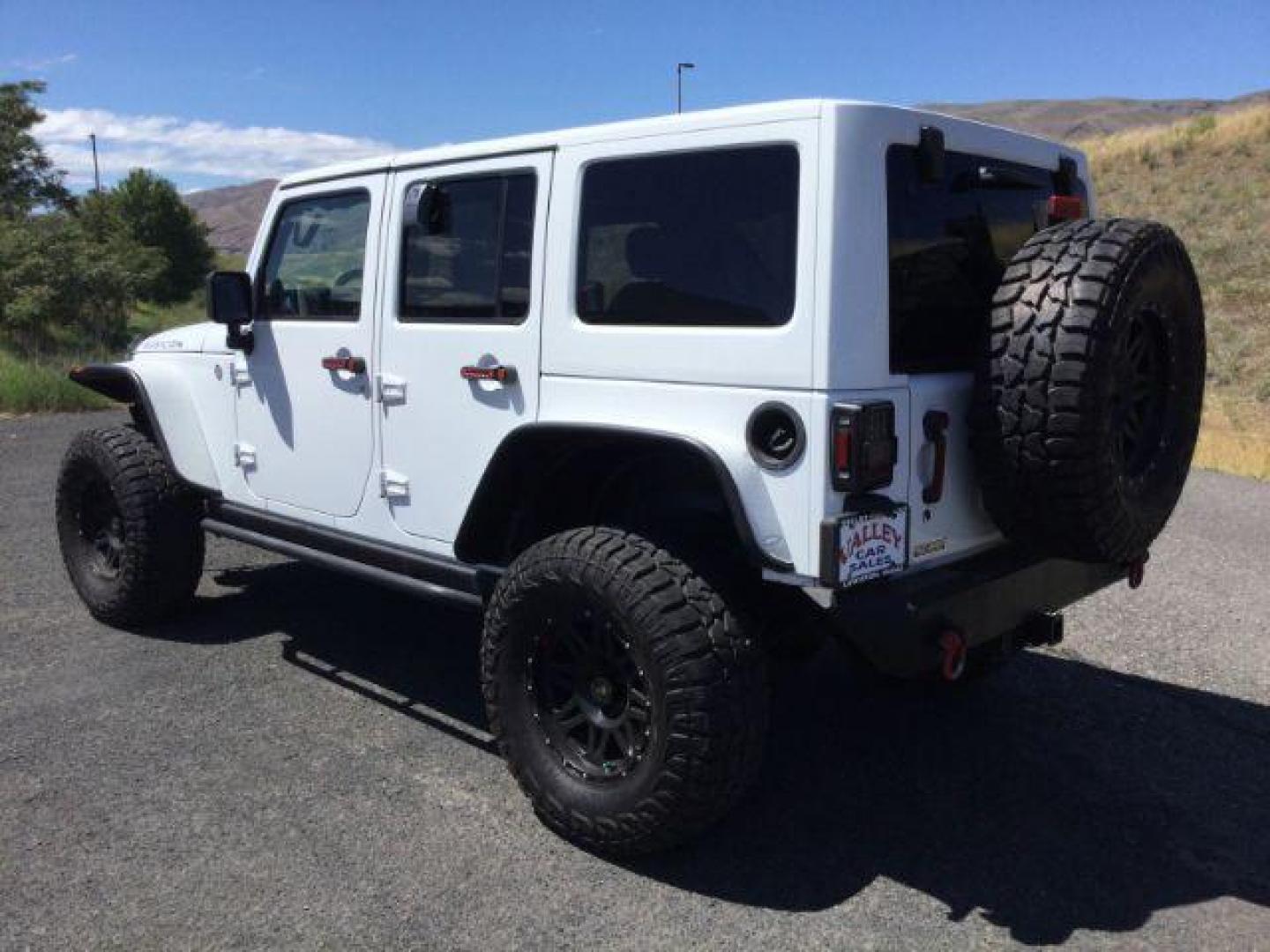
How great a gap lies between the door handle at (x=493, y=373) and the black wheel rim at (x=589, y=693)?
78cm

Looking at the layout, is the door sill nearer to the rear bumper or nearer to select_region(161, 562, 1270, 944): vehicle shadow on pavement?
select_region(161, 562, 1270, 944): vehicle shadow on pavement

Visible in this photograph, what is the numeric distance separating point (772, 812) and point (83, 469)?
3.75 meters

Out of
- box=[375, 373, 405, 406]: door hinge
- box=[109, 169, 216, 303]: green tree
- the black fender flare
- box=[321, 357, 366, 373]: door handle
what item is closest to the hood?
box=[321, 357, 366, 373]: door handle

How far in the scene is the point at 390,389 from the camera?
12.8ft

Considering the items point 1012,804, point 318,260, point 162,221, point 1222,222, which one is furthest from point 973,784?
point 162,221

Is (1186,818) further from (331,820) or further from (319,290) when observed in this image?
(319,290)

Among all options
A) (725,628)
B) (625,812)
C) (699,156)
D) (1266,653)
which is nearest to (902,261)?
(699,156)

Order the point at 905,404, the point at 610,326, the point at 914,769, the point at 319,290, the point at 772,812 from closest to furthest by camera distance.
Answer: the point at 905,404 → the point at 610,326 → the point at 772,812 → the point at 914,769 → the point at 319,290

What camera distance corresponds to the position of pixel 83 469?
5.20m

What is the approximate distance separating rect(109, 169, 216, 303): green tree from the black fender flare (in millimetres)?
49620

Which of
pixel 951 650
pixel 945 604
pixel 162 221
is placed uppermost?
pixel 162 221

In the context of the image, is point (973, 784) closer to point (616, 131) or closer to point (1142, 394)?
point (1142, 394)

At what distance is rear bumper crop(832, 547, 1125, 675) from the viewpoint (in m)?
2.85

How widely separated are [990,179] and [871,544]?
3.93 feet
